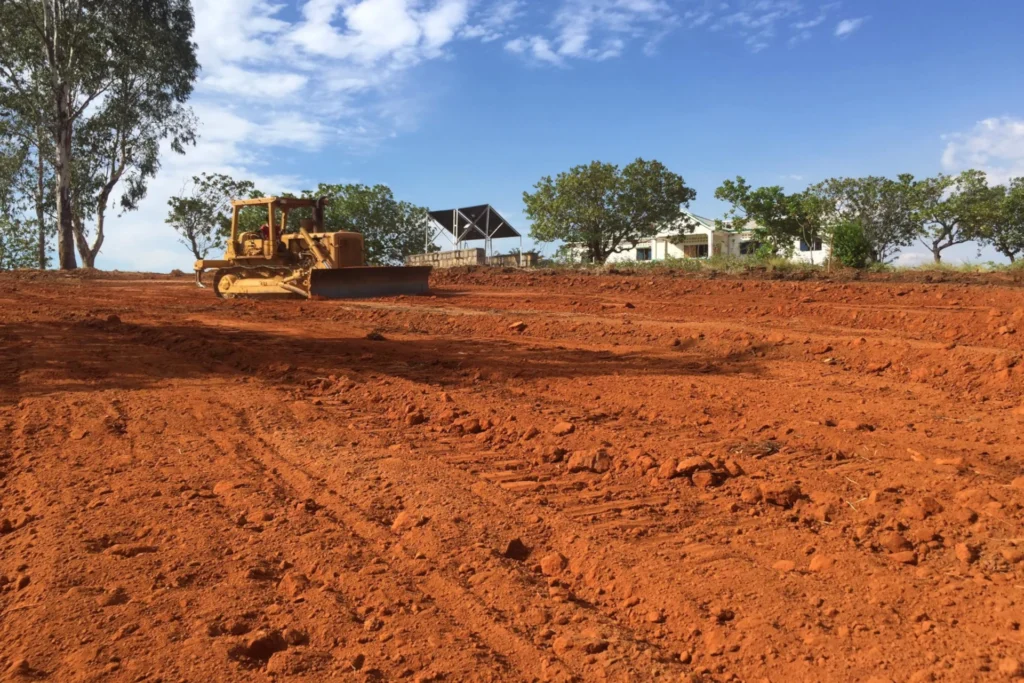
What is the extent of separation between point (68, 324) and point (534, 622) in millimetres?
10748

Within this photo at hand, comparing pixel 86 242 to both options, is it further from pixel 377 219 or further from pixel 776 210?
pixel 776 210

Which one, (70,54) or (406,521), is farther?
(70,54)

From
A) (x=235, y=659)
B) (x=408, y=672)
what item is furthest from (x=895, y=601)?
(x=235, y=659)

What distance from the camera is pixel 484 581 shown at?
11.7ft

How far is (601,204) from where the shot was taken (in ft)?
105

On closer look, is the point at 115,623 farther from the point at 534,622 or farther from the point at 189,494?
the point at 534,622

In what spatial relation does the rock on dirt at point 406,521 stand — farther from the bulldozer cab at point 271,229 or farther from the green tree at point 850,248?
the green tree at point 850,248

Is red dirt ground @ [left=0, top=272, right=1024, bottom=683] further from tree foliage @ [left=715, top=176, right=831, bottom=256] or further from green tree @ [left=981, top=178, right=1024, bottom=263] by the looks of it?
green tree @ [left=981, top=178, right=1024, bottom=263]

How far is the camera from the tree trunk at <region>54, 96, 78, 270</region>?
27.9m

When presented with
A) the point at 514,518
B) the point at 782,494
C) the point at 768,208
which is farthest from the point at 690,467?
the point at 768,208

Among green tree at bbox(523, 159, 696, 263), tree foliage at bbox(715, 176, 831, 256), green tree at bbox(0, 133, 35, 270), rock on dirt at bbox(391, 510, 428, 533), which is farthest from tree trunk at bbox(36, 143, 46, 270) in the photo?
rock on dirt at bbox(391, 510, 428, 533)

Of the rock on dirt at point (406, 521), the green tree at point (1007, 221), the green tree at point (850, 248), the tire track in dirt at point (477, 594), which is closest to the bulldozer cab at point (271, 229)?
the green tree at point (850, 248)

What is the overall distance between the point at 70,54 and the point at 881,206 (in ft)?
114

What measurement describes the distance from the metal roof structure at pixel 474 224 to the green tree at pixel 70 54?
45.2 feet
